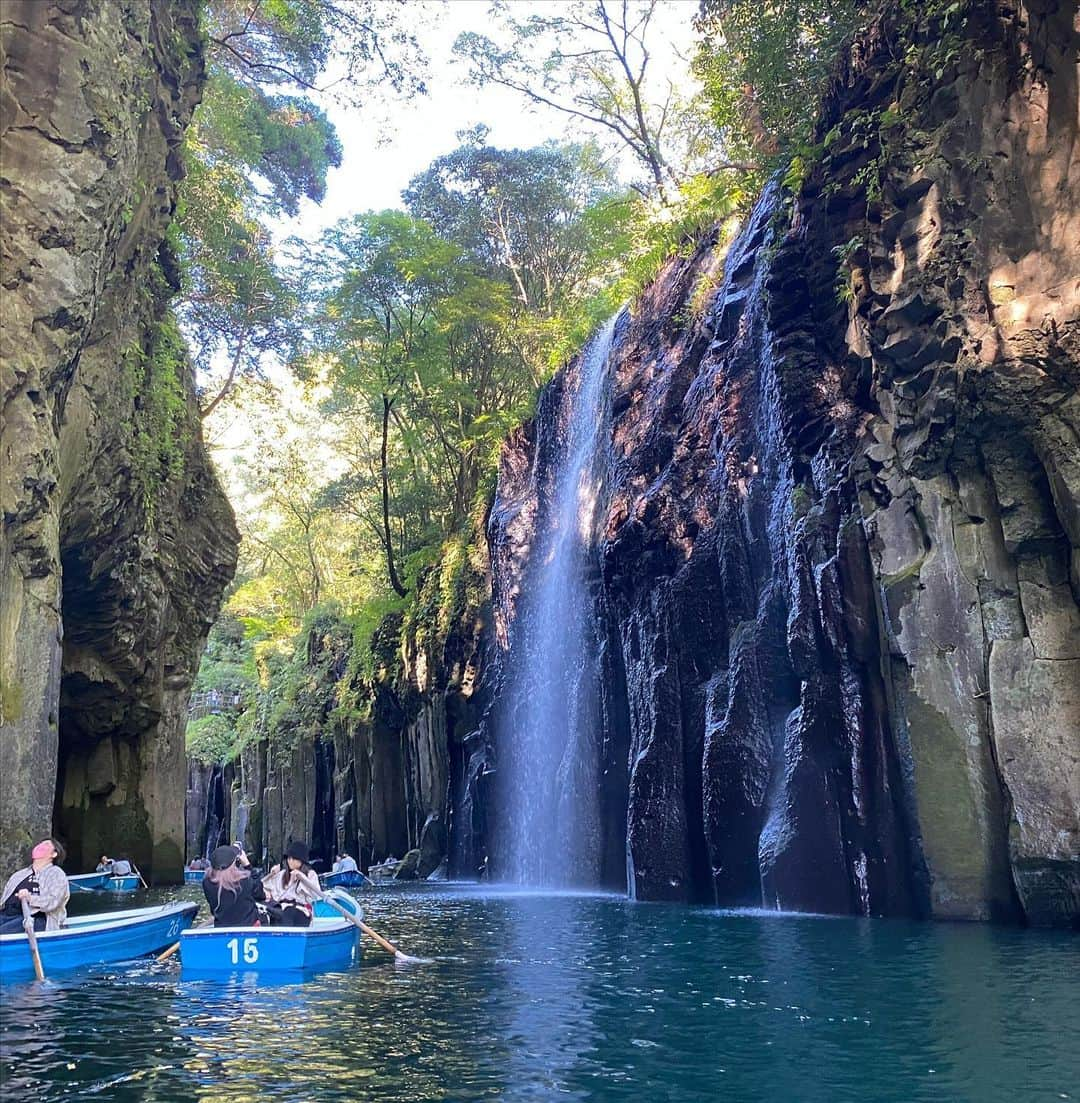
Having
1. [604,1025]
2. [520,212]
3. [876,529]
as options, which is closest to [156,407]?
[876,529]

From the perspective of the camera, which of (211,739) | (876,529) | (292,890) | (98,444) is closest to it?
(292,890)

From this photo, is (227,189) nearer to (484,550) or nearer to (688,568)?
(484,550)

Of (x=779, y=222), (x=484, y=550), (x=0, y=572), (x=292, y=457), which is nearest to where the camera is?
(x=0, y=572)

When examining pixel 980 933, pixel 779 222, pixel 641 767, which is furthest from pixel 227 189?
pixel 980 933

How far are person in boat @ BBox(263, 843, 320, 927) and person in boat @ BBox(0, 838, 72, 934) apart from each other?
2.03m

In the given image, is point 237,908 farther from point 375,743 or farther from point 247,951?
point 375,743

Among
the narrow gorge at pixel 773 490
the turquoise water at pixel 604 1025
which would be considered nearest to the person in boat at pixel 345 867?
the narrow gorge at pixel 773 490

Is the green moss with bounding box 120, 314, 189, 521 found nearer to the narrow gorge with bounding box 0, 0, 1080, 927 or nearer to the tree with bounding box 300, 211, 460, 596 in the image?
the narrow gorge with bounding box 0, 0, 1080, 927

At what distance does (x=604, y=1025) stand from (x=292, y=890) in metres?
4.78

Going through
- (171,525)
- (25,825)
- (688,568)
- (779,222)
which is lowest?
(25,825)

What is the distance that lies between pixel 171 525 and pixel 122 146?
11.0 m

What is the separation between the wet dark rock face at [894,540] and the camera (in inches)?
452

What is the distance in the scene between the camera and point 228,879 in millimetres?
9781

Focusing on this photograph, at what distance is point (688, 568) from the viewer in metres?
17.2
